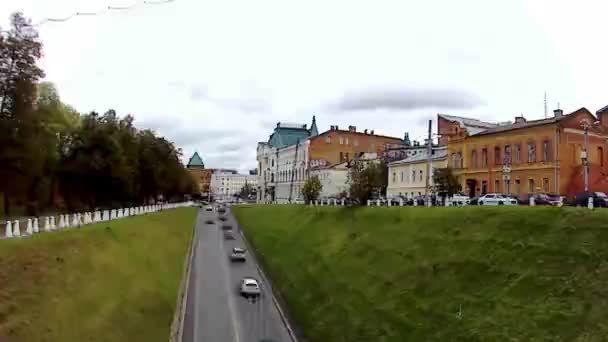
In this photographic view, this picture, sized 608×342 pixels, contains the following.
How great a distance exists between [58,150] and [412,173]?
4101 centimetres

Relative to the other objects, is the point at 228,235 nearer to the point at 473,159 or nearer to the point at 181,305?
the point at 473,159

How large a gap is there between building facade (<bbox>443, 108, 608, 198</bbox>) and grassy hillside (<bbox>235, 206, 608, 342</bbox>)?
17.1 metres

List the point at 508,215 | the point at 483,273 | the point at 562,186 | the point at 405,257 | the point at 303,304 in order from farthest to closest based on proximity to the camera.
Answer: the point at 562,186 < the point at 303,304 < the point at 405,257 < the point at 508,215 < the point at 483,273

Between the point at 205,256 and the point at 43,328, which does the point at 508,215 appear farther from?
the point at 205,256

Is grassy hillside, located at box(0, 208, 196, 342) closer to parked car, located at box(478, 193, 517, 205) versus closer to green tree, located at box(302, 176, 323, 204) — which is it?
parked car, located at box(478, 193, 517, 205)

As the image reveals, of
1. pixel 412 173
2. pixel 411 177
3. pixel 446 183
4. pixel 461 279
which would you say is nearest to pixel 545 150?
pixel 446 183

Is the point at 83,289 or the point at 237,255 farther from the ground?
the point at 83,289

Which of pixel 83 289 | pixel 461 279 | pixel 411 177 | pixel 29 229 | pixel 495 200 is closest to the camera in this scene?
pixel 83 289

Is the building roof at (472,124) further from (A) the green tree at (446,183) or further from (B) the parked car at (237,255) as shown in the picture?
(B) the parked car at (237,255)

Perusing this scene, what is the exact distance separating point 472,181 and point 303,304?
32.8 meters

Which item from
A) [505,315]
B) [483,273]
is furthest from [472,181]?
[505,315]

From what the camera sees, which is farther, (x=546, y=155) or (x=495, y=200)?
(x=546, y=155)

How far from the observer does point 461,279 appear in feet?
82.1

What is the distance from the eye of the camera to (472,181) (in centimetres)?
6141
